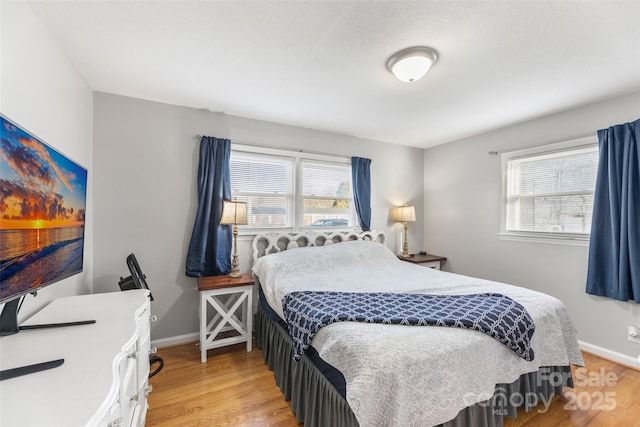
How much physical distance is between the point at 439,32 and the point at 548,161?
95.6 inches

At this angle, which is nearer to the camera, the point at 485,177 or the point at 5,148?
the point at 5,148

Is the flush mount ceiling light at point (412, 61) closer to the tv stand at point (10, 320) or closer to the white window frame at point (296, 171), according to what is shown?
the white window frame at point (296, 171)

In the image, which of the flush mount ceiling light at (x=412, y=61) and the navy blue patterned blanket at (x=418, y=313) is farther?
the flush mount ceiling light at (x=412, y=61)

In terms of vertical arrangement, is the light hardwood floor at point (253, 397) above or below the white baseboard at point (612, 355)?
below

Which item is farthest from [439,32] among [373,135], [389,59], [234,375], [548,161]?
[234,375]

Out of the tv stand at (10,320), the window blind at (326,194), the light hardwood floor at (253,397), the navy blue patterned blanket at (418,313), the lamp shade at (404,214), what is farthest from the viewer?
the lamp shade at (404,214)

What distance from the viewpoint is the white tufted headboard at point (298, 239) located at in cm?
312

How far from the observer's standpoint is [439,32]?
5.35ft

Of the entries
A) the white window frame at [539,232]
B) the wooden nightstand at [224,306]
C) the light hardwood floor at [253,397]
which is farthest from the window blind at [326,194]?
the white window frame at [539,232]

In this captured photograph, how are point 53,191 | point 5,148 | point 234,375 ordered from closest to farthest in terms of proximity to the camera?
point 5,148, point 53,191, point 234,375

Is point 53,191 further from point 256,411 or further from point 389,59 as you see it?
point 389,59

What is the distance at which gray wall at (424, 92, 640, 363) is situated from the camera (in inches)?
98.9

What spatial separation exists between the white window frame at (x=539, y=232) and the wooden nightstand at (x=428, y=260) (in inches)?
34.4

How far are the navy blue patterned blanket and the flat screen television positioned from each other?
1.29 m
